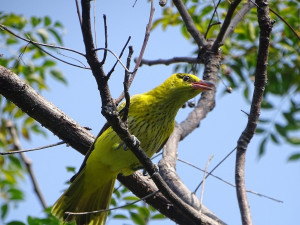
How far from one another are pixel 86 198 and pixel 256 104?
1.75m

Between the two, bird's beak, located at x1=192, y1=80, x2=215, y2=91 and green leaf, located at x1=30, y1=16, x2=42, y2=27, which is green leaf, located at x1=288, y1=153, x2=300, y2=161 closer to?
bird's beak, located at x1=192, y1=80, x2=215, y2=91

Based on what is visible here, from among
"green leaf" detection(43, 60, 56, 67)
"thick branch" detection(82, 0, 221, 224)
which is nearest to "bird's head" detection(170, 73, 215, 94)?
"thick branch" detection(82, 0, 221, 224)

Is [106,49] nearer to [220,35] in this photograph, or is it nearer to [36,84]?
[220,35]

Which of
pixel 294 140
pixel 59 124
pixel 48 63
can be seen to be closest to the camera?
pixel 59 124

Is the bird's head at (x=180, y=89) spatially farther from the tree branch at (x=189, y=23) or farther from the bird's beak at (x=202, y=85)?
the tree branch at (x=189, y=23)

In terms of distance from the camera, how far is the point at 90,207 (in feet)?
14.1

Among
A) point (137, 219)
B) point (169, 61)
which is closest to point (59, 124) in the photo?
point (137, 219)

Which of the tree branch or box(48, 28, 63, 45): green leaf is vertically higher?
box(48, 28, 63, 45): green leaf

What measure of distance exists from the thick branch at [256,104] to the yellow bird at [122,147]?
71 centimetres

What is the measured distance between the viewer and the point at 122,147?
379cm

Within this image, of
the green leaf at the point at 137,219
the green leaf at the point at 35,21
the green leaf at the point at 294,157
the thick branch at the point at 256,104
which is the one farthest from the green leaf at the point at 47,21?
the green leaf at the point at 294,157

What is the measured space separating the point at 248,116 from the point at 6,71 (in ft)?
5.87

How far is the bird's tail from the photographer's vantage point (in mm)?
4117

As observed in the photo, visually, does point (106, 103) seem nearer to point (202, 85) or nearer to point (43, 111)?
point (43, 111)
